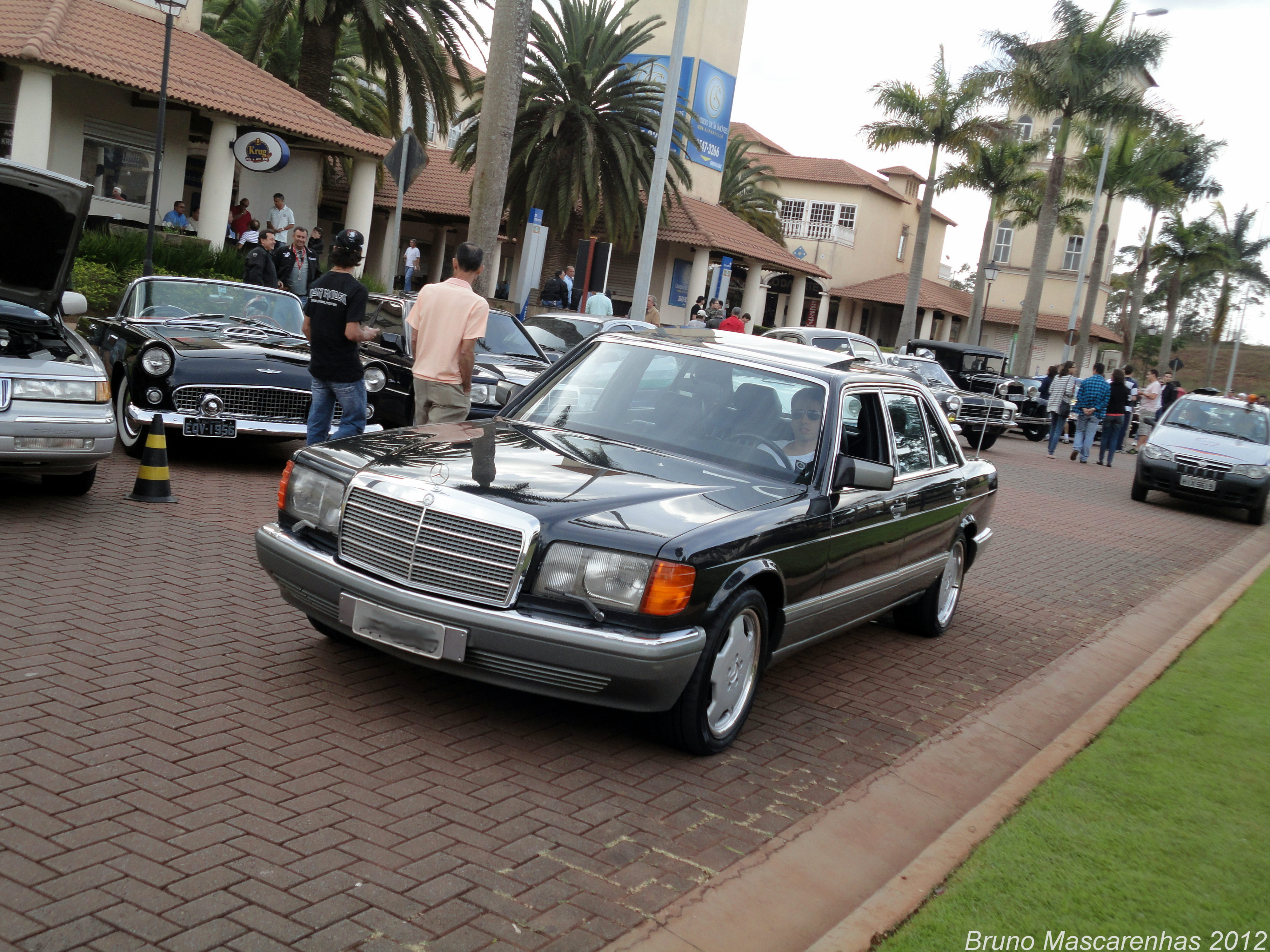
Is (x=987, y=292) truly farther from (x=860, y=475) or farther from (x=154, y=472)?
(x=860, y=475)

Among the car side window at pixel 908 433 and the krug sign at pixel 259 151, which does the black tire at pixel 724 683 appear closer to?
the car side window at pixel 908 433

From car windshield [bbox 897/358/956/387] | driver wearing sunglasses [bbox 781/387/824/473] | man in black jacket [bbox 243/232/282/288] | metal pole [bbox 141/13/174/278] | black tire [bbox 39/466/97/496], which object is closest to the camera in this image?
driver wearing sunglasses [bbox 781/387/824/473]

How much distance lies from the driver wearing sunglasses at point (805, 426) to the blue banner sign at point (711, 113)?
32.0 metres

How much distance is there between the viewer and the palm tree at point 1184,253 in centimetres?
6000

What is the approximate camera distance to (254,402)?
9375 mm

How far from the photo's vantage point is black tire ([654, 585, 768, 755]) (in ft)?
14.6

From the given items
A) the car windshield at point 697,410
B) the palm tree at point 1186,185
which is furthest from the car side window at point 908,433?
the palm tree at point 1186,185

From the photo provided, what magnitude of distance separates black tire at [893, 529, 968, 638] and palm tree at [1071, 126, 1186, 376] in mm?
39453

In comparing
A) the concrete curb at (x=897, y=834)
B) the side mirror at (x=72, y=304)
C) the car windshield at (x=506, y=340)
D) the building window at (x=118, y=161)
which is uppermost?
the building window at (x=118, y=161)

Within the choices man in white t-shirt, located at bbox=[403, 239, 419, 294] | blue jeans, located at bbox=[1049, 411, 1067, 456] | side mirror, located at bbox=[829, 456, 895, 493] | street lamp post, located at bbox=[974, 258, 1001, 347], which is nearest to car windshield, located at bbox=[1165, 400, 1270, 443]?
blue jeans, located at bbox=[1049, 411, 1067, 456]

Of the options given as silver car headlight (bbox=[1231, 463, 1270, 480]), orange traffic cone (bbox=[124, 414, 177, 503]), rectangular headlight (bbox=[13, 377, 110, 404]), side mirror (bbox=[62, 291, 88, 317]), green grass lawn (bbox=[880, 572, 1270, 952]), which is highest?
side mirror (bbox=[62, 291, 88, 317])

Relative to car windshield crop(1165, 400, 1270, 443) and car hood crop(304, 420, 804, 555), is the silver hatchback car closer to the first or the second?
car windshield crop(1165, 400, 1270, 443)

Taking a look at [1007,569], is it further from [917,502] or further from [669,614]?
[669,614]

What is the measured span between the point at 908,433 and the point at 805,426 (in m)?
1.29
